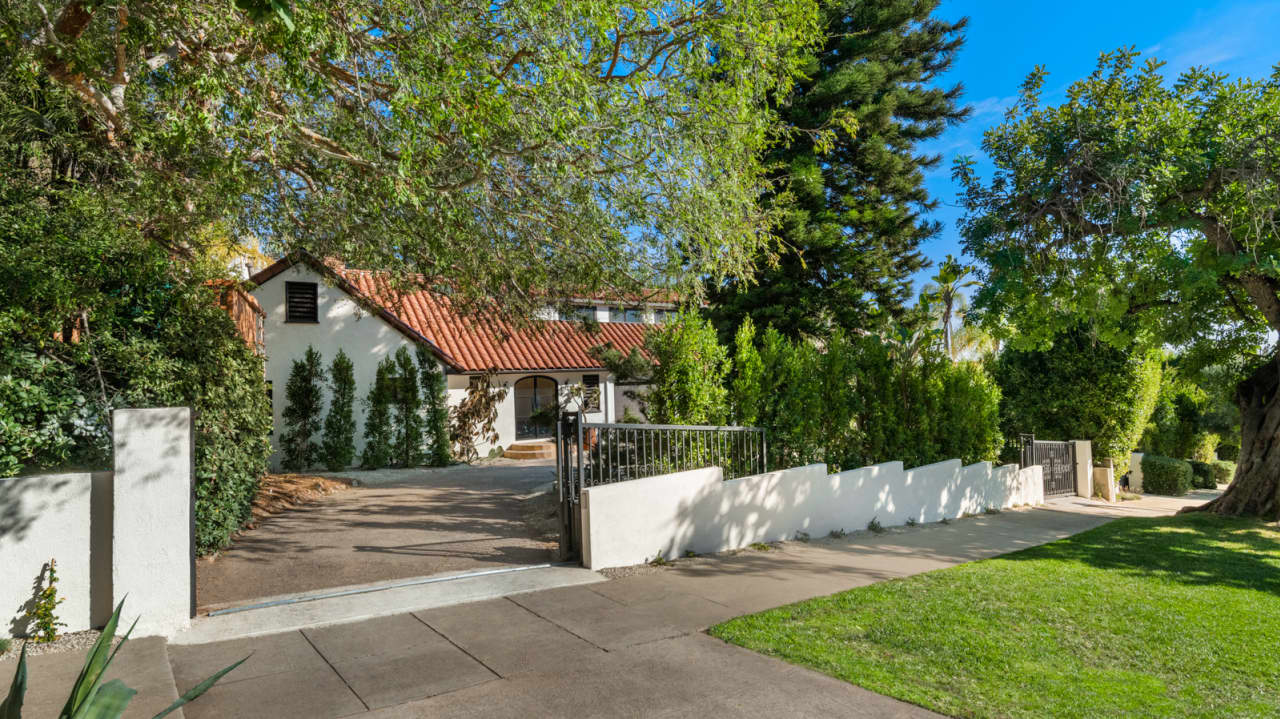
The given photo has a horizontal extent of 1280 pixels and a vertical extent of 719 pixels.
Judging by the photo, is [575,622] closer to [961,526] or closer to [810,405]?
[810,405]

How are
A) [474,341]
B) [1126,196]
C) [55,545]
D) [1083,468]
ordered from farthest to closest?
[474,341] < [1083,468] < [1126,196] < [55,545]

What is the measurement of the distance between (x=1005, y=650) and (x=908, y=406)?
7.84 m

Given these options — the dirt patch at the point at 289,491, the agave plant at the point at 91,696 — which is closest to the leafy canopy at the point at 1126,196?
the agave plant at the point at 91,696

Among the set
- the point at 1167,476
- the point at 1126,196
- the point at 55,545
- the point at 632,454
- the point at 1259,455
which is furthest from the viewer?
the point at 1167,476

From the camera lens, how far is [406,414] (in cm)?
1775

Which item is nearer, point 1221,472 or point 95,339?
point 95,339

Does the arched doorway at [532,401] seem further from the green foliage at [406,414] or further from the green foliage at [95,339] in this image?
the green foliage at [95,339]

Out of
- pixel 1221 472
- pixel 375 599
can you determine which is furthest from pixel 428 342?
pixel 1221 472

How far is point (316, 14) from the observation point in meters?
4.76

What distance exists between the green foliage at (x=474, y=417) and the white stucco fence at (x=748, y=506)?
11869 millimetres

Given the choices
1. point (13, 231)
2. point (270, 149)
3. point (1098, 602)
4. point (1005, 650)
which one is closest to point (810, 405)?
point (1098, 602)

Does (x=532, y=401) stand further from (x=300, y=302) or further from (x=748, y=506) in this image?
(x=748, y=506)

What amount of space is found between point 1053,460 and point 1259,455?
4.77m

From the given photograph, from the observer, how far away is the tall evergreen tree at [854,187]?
14.6 metres
